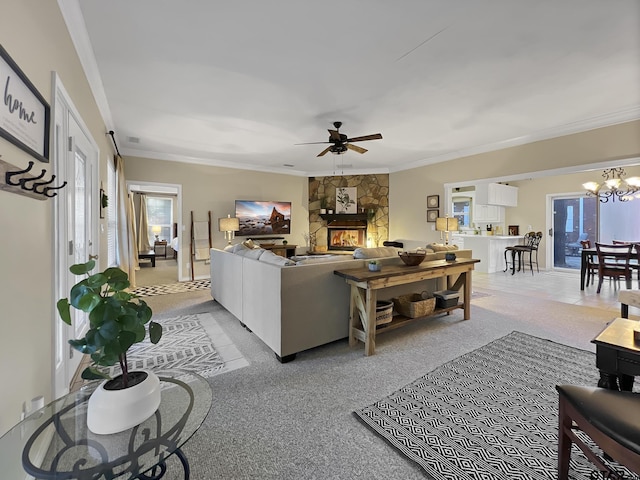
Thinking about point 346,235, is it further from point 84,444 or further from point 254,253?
point 84,444

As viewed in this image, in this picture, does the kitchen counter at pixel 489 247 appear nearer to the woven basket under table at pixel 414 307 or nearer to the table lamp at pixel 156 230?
the woven basket under table at pixel 414 307

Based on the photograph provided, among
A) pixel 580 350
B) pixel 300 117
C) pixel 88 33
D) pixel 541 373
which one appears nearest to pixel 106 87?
pixel 88 33

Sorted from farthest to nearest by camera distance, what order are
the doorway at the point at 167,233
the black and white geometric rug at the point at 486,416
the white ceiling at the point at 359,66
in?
the doorway at the point at 167,233
the white ceiling at the point at 359,66
the black and white geometric rug at the point at 486,416

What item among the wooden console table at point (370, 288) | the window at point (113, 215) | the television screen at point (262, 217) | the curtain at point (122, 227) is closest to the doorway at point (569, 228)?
the wooden console table at point (370, 288)

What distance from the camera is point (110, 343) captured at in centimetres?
92

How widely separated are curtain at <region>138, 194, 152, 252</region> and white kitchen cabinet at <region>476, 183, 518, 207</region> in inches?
402

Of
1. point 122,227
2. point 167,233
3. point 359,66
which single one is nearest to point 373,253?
point 359,66

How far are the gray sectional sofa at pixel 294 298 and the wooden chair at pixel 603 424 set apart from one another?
5.87 ft

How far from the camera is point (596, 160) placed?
4.12 metres

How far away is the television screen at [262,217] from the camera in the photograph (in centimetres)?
665

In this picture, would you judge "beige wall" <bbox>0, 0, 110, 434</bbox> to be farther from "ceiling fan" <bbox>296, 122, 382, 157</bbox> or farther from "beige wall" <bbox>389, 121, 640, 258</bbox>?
"beige wall" <bbox>389, 121, 640, 258</bbox>

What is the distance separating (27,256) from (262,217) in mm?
5626

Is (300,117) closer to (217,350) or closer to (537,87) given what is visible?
(537,87)

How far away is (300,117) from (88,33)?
2348 mm
